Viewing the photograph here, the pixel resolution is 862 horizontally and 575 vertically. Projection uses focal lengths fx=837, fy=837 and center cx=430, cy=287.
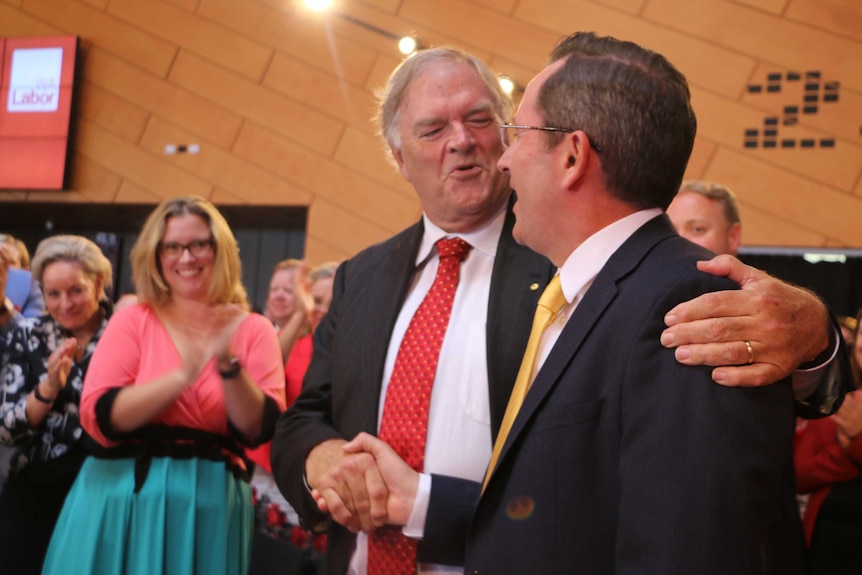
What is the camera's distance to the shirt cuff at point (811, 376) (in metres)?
1.17

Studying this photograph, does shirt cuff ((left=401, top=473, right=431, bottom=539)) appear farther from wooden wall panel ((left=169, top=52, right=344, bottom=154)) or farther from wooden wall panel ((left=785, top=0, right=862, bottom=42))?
wooden wall panel ((left=169, top=52, right=344, bottom=154))

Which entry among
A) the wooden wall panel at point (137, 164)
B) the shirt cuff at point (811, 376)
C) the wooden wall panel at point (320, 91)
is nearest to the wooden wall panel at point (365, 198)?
the wooden wall panel at point (320, 91)

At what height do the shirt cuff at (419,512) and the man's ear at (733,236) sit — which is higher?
the man's ear at (733,236)

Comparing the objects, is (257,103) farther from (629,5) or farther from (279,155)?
(629,5)

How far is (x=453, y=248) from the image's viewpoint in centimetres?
173

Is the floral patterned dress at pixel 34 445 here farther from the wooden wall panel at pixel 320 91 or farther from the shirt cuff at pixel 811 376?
the wooden wall panel at pixel 320 91

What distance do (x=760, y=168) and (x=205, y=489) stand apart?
4860 millimetres

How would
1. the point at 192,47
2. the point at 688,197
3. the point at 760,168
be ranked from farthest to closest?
1. the point at 192,47
2. the point at 760,168
3. the point at 688,197

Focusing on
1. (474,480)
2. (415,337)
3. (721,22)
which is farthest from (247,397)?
(721,22)

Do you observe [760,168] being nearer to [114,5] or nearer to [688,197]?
[688,197]

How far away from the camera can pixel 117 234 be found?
8.08 m

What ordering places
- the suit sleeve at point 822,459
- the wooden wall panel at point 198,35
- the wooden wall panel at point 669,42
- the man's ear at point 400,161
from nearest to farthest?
1. the man's ear at point 400,161
2. the suit sleeve at point 822,459
3. the wooden wall panel at point 669,42
4. the wooden wall panel at point 198,35

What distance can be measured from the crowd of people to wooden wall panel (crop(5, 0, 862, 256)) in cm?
331

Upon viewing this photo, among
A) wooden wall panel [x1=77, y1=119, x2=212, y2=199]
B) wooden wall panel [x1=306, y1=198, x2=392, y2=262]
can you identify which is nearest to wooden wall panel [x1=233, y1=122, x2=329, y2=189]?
wooden wall panel [x1=306, y1=198, x2=392, y2=262]
